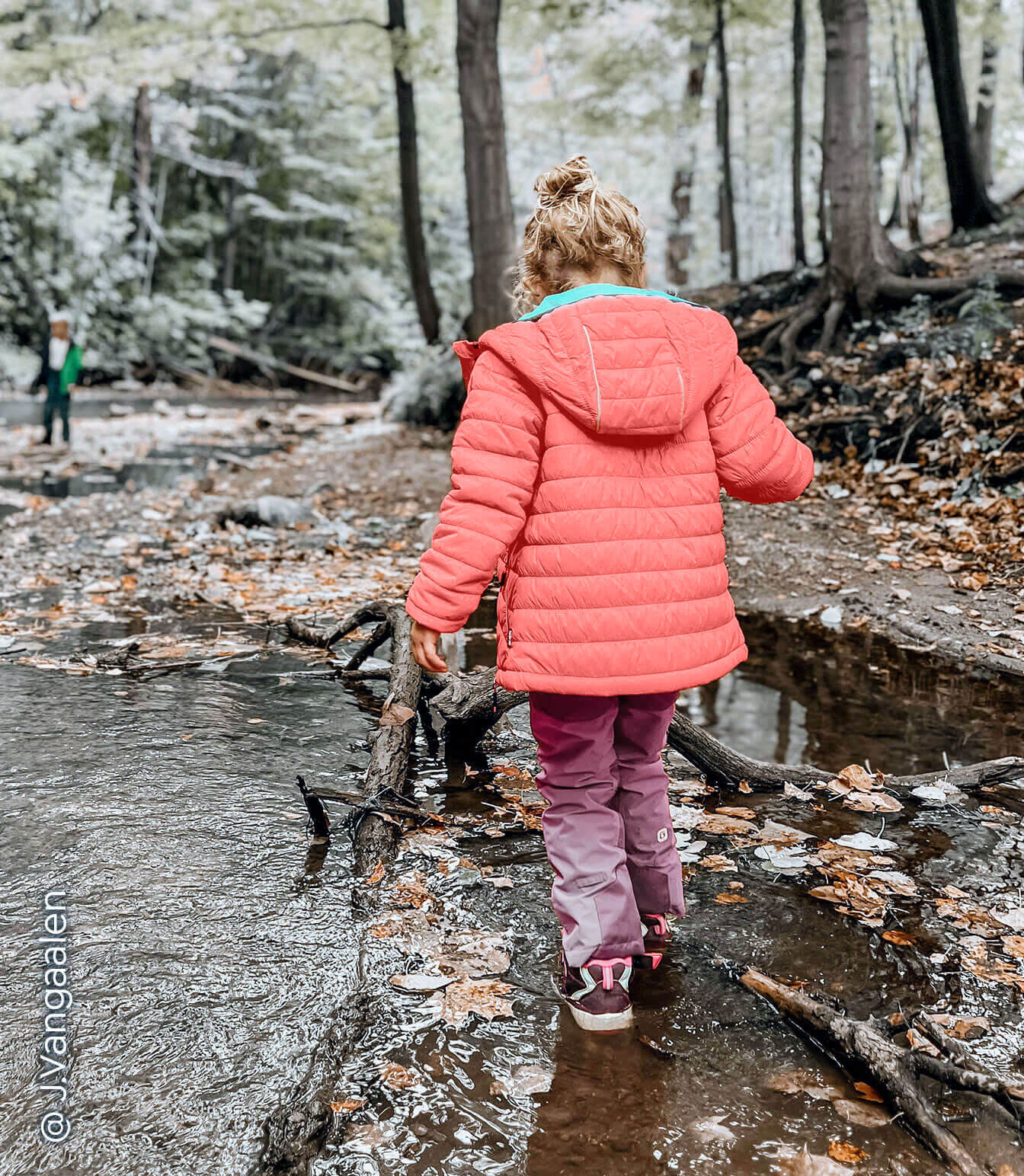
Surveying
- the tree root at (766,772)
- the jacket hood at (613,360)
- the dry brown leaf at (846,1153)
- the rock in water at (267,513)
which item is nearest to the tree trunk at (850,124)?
the rock in water at (267,513)

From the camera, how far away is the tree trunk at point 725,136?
582 inches

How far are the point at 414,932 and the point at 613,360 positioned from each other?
1.43 metres

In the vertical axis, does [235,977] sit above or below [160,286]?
below

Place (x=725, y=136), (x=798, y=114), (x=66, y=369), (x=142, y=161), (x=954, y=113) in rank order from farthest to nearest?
(x=142, y=161) < (x=725, y=136) < (x=798, y=114) < (x=66, y=369) < (x=954, y=113)

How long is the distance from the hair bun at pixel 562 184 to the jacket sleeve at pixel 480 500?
0.47 m

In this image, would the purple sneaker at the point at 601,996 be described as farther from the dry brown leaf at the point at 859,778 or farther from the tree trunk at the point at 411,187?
the tree trunk at the point at 411,187

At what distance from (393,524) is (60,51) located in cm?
1169

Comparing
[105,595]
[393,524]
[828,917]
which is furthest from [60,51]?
[828,917]

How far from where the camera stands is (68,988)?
2119 mm

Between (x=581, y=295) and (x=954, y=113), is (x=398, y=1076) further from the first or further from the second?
(x=954, y=113)

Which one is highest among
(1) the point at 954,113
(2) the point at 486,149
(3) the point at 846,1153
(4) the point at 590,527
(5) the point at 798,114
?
(5) the point at 798,114

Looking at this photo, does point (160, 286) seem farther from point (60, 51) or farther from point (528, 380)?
point (528, 380)

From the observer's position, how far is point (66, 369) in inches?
519

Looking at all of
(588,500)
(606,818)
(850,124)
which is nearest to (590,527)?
(588,500)
